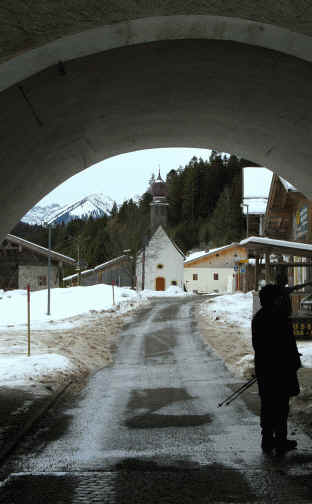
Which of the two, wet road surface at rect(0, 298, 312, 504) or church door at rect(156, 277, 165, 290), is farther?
church door at rect(156, 277, 165, 290)

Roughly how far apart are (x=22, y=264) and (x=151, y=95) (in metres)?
40.3

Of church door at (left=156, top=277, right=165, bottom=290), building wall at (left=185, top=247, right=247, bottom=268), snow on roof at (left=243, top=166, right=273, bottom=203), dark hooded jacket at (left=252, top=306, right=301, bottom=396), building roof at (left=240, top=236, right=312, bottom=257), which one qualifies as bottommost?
dark hooded jacket at (left=252, top=306, right=301, bottom=396)

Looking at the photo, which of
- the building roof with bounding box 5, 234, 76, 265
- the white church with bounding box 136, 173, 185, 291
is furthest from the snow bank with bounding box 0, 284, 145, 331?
the white church with bounding box 136, 173, 185, 291

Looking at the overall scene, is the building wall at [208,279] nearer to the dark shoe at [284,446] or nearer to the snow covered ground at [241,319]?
the snow covered ground at [241,319]

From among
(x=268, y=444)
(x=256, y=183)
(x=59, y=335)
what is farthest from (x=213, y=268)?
(x=268, y=444)

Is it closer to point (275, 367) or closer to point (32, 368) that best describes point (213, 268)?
point (32, 368)

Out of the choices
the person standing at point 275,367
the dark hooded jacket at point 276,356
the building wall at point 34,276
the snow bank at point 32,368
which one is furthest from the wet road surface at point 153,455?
the building wall at point 34,276

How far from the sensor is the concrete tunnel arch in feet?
14.0

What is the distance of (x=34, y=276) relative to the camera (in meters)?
46.0

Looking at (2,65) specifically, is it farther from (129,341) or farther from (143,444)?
(129,341)

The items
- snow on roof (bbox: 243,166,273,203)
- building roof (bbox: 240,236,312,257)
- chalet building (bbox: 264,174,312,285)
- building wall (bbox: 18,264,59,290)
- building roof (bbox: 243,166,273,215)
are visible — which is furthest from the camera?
snow on roof (bbox: 243,166,273,203)

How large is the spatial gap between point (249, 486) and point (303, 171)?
4994 millimetres

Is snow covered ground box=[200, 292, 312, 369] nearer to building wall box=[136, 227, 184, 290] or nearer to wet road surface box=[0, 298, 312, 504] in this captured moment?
wet road surface box=[0, 298, 312, 504]

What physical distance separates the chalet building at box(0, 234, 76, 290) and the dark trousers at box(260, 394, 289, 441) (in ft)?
129
